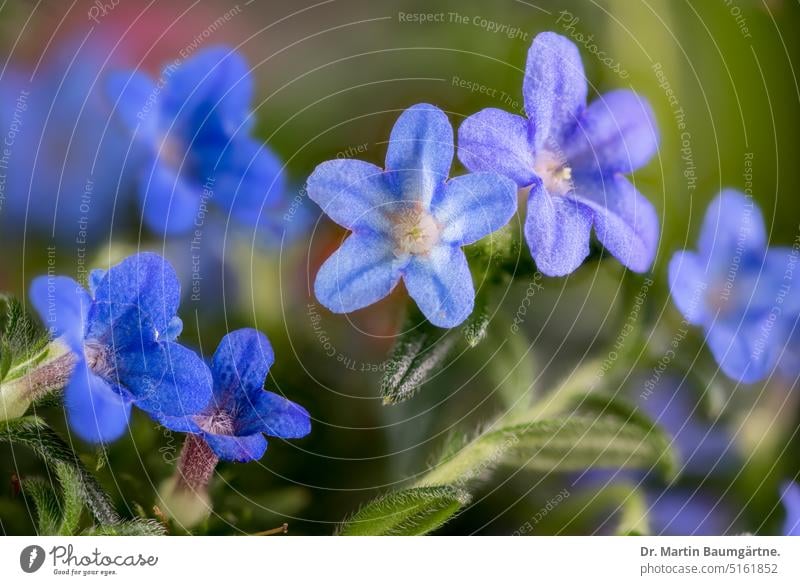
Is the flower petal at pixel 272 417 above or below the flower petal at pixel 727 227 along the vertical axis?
below

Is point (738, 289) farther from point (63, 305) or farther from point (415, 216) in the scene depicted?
point (63, 305)

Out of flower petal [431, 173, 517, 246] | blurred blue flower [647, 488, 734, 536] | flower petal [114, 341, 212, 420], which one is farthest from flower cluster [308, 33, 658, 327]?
blurred blue flower [647, 488, 734, 536]

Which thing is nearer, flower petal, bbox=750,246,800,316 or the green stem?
the green stem

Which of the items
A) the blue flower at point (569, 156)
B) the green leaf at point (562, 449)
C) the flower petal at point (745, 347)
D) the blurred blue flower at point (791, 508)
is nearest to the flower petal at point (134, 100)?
the blue flower at point (569, 156)

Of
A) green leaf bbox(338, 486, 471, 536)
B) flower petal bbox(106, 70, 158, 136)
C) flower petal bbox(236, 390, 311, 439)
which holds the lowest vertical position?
green leaf bbox(338, 486, 471, 536)

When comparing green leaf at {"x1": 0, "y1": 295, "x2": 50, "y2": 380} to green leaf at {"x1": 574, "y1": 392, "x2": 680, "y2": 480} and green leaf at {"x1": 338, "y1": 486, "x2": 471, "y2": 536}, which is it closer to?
green leaf at {"x1": 338, "y1": 486, "x2": 471, "y2": 536}

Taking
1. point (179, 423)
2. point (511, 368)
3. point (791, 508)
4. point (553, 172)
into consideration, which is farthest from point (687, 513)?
point (179, 423)

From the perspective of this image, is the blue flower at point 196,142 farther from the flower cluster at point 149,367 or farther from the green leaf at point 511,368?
the green leaf at point 511,368
